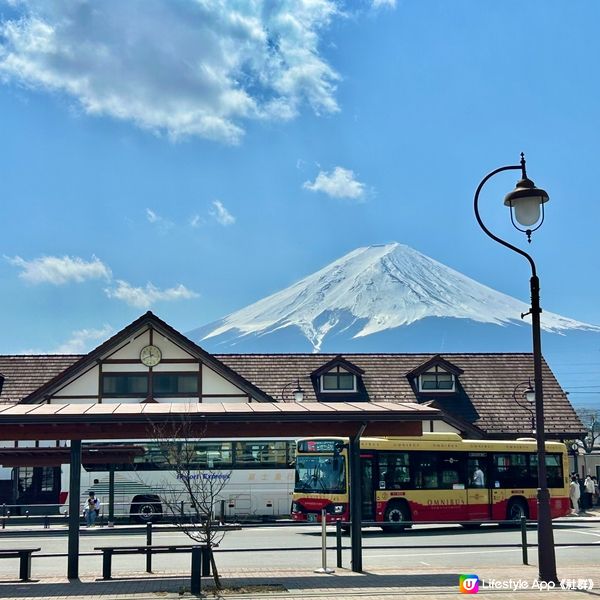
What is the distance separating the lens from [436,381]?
43.8 m

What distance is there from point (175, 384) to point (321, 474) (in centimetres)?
1269

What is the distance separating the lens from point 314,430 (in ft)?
56.6

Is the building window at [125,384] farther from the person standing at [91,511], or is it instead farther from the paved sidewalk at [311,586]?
the paved sidewalk at [311,586]

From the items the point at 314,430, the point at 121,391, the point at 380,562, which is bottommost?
the point at 380,562

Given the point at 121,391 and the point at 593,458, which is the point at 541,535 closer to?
the point at 121,391

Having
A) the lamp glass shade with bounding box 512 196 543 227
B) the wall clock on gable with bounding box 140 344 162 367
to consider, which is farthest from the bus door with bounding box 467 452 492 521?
the lamp glass shade with bounding box 512 196 543 227

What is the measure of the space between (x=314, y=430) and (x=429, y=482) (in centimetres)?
1242

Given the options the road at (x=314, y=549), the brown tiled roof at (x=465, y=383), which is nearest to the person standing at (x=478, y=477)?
the road at (x=314, y=549)

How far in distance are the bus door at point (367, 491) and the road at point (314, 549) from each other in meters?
0.55

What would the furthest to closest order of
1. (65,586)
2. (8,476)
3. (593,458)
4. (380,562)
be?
(593,458) < (8,476) < (380,562) < (65,586)

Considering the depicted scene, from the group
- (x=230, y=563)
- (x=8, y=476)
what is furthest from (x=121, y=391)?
(x=230, y=563)

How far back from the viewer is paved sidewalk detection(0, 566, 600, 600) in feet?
45.4

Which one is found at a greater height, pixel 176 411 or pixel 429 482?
pixel 176 411

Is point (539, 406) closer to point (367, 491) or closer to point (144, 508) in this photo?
point (367, 491)
